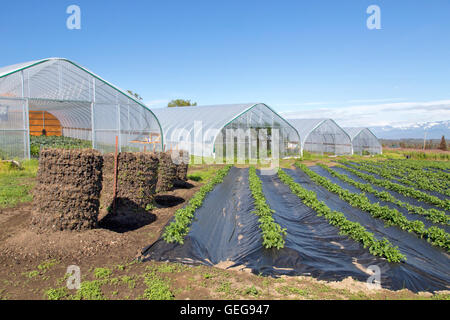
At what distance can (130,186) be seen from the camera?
9219mm

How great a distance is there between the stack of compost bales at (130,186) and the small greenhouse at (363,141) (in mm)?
29415

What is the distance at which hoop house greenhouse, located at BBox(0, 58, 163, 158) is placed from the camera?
15094mm

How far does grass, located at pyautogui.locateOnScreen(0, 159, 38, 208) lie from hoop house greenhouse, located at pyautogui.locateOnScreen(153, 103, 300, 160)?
39.2 feet

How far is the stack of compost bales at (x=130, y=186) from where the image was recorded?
9062 millimetres

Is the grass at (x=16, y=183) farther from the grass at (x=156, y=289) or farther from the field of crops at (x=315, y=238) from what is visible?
the grass at (x=156, y=289)

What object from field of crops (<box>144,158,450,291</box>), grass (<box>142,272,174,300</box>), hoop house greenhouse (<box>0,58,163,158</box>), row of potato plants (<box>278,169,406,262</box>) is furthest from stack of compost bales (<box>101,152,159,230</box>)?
hoop house greenhouse (<box>0,58,163,158</box>)

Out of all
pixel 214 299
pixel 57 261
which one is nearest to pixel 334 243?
pixel 214 299

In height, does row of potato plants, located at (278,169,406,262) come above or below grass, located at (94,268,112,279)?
above

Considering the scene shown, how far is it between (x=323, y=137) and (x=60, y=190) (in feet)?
97.4

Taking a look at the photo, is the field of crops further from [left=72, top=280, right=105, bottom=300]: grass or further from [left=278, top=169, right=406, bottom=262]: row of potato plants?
[left=72, top=280, right=105, bottom=300]: grass

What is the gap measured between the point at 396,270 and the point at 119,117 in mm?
16987

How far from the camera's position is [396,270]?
5918 mm

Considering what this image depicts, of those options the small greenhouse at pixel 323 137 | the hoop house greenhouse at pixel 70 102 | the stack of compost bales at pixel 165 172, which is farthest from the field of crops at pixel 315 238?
the small greenhouse at pixel 323 137

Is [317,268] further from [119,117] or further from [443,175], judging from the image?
[443,175]
